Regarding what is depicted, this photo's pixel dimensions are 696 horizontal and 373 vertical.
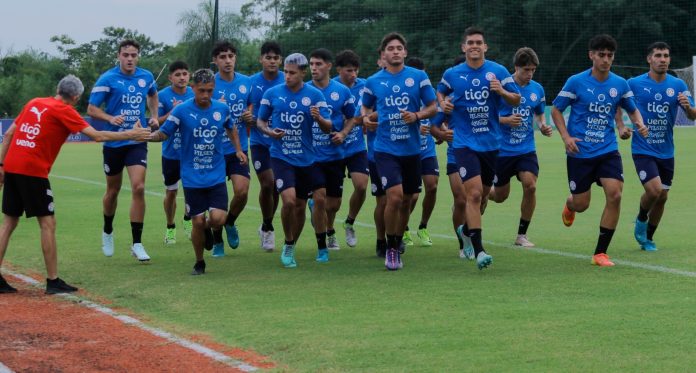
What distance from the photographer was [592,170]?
11164 millimetres

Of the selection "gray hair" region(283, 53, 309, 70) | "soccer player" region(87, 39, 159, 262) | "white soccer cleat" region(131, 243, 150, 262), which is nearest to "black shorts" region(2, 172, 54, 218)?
"white soccer cleat" region(131, 243, 150, 262)

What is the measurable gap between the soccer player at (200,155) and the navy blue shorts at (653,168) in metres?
4.56

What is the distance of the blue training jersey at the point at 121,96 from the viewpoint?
39.4 ft

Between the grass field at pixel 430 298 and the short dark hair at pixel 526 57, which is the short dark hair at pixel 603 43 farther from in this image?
the grass field at pixel 430 298

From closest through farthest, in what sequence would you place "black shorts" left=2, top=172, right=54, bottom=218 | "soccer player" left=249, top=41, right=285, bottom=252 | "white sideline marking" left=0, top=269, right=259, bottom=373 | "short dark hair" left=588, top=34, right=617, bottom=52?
"white sideline marking" left=0, top=269, right=259, bottom=373 → "black shorts" left=2, top=172, right=54, bottom=218 → "short dark hair" left=588, top=34, right=617, bottom=52 → "soccer player" left=249, top=41, right=285, bottom=252

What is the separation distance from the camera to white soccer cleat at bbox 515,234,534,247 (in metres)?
12.6

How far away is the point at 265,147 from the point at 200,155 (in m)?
2.19

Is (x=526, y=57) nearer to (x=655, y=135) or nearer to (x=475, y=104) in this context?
(x=655, y=135)

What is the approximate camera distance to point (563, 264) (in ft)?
35.7

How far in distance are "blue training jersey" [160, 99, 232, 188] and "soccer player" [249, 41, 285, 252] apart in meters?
1.92

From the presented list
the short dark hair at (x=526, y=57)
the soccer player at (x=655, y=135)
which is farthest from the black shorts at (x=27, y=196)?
the soccer player at (x=655, y=135)

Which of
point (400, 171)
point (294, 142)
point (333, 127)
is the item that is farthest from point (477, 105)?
point (294, 142)

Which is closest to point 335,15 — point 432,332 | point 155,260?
point 155,260

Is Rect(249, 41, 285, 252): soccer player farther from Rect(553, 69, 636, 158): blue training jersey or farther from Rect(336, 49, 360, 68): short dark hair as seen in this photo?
Rect(553, 69, 636, 158): blue training jersey
